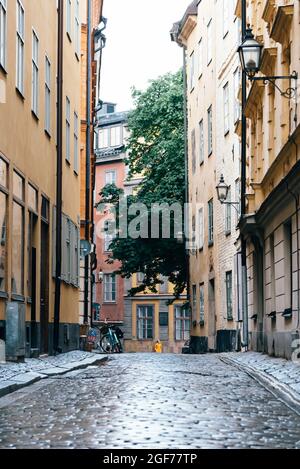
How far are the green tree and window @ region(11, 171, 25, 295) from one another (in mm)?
24682

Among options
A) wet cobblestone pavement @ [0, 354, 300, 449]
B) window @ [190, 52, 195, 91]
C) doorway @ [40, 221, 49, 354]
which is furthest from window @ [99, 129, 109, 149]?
wet cobblestone pavement @ [0, 354, 300, 449]

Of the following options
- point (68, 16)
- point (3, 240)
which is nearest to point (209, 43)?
point (68, 16)

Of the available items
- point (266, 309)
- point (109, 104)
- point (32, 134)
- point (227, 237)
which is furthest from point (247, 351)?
→ point (109, 104)

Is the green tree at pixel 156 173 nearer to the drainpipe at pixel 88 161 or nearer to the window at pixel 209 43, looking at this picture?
the window at pixel 209 43

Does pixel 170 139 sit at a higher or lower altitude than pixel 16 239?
higher

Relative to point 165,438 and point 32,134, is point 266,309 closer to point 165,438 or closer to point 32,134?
point 32,134

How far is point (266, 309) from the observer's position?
23.1 m

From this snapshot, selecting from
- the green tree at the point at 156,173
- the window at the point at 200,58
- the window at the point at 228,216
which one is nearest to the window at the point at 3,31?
the window at the point at 228,216

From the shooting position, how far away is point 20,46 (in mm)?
18922

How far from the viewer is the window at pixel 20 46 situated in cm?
1862

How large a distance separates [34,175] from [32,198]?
47 centimetres

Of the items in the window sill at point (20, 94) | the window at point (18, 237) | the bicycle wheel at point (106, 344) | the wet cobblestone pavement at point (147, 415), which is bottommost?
the wet cobblestone pavement at point (147, 415)

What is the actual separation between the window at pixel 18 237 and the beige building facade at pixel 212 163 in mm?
10334
